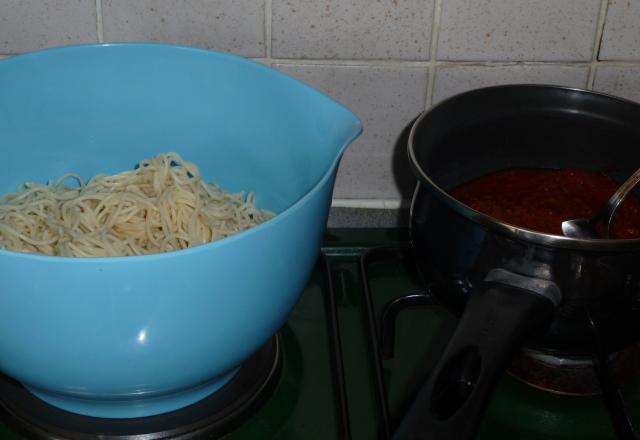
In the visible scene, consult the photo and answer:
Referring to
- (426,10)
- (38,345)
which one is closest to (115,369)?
(38,345)

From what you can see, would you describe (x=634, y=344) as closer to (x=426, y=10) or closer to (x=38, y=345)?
(x=426, y=10)

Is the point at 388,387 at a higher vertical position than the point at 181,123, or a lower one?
lower

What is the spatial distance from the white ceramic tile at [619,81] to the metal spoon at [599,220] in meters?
0.18

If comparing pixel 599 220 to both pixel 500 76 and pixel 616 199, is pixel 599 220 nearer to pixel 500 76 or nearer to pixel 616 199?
pixel 616 199

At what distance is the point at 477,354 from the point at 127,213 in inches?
13.9

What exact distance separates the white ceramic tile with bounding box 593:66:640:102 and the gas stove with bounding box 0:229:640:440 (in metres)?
0.29

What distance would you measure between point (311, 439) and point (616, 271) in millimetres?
275

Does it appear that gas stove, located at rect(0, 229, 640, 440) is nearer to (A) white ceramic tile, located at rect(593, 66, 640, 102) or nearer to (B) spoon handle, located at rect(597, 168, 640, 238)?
(B) spoon handle, located at rect(597, 168, 640, 238)

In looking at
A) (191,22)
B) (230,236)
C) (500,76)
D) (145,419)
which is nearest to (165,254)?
(230,236)

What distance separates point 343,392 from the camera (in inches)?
28.7

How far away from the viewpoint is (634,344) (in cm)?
74

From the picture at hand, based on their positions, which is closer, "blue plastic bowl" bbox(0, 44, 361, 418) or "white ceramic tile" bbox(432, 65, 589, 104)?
"blue plastic bowl" bbox(0, 44, 361, 418)

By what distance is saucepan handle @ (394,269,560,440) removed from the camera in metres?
0.57

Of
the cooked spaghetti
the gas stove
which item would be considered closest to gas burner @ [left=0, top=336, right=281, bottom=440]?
the gas stove
